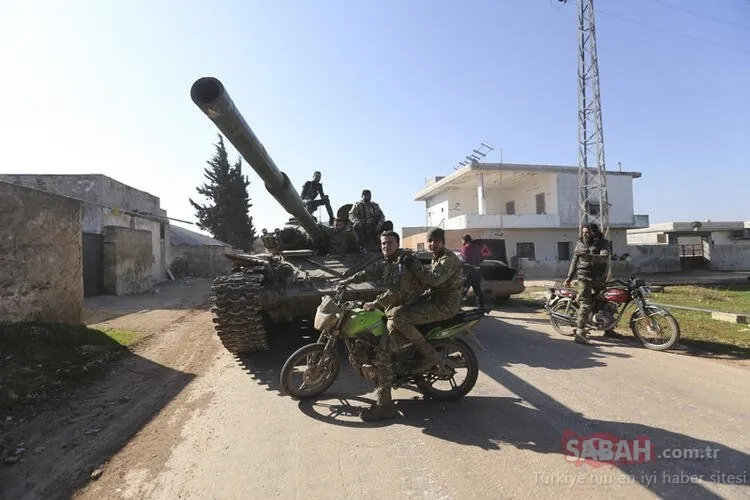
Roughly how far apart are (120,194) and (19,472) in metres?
17.4

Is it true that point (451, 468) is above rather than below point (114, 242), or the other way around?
below

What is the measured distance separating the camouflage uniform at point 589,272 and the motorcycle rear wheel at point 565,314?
1.22 feet

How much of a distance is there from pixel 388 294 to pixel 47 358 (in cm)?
437

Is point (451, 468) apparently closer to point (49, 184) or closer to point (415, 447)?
point (415, 447)

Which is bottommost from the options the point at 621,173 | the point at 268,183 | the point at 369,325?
the point at 369,325

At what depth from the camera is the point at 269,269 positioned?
5855 millimetres

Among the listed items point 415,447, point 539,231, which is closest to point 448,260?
point 415,447

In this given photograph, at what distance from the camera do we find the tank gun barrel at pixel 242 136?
3.54 meters

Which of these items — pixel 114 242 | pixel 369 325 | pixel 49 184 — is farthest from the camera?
pixel 49 184

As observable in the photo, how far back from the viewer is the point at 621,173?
3200 cm

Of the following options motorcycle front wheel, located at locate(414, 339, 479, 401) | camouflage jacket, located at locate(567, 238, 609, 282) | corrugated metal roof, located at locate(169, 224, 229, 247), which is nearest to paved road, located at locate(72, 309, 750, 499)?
motorcycle front wheel, located at locate(414, 339, 479, 401)

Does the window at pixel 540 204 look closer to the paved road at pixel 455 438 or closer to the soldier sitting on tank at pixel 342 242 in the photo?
the soldier sitting on tank at pixel 342 242

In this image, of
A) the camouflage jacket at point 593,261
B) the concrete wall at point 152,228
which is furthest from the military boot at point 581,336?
the concrete wall at point 152,228

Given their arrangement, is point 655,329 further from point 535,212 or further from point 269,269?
point 535,212
